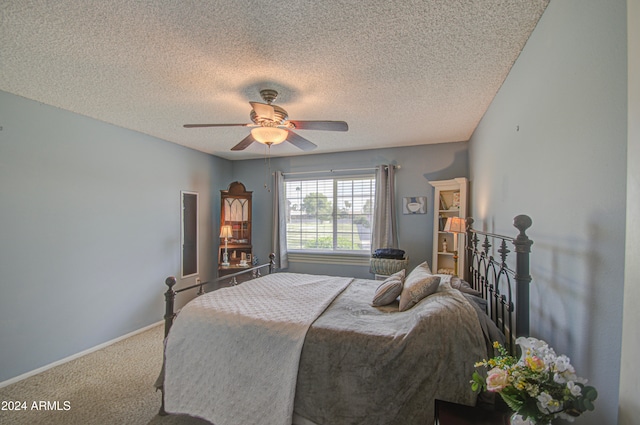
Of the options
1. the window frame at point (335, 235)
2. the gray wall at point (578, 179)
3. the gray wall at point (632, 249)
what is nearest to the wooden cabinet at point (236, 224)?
the window frame at point (335, 235)

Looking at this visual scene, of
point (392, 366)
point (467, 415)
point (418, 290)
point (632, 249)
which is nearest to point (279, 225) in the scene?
point (418, 290)

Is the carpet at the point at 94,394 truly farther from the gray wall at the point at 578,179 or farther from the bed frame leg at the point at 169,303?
the gray wall at the point at 578,179

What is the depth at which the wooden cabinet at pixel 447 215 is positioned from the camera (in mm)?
3600

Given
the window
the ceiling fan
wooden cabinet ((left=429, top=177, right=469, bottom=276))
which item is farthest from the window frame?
the ceiling fan

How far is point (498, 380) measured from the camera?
879 mm

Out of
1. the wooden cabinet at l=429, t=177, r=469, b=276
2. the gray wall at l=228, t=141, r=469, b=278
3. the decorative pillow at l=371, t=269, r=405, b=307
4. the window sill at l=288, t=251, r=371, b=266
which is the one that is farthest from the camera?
the window sill at l=288, t=251, r=371, b=266

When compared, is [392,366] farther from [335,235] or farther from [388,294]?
[335,235]

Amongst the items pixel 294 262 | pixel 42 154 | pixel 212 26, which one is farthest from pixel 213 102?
pixel 294 262

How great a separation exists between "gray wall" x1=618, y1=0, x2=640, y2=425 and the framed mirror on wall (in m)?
4.59

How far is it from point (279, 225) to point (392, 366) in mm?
3562

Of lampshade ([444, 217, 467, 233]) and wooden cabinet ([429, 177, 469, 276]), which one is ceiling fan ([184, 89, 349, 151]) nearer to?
lampshade ([444, 217, 467, 233])

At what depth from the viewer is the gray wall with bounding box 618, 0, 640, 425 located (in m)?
0.75

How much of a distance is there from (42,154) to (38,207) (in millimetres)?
524

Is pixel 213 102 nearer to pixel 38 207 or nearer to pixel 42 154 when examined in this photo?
pixel 42 154
